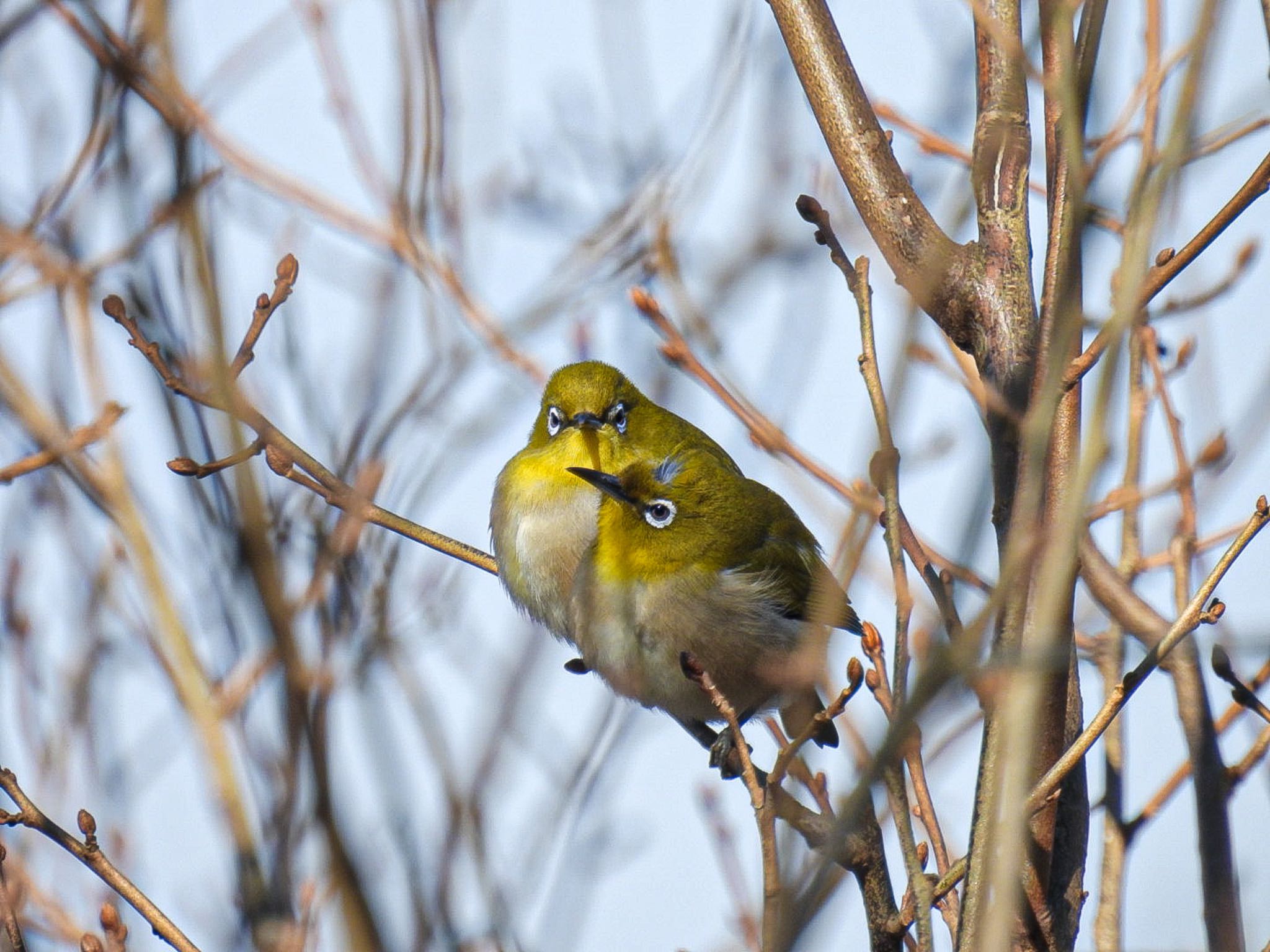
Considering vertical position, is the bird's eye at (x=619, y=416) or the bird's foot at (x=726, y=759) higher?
the bird's eye at (x=619, y=416)

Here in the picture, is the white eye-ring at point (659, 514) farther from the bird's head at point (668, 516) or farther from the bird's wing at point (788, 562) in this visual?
the bird's wing at point (788, 562)

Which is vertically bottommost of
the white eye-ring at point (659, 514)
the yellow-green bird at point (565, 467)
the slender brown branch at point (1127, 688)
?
the slender brown branch at point (1127, 688)

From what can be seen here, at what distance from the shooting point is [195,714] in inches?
67.6

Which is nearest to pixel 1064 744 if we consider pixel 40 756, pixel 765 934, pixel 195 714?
pixel 765 934

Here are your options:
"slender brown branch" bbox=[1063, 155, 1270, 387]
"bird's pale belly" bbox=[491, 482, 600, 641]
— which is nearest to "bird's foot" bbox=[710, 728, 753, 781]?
"bird's pale belly" bbox=[491, 482, 600, 641]

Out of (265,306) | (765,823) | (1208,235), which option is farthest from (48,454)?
(1208,235)

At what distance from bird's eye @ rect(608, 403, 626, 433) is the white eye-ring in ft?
3.26

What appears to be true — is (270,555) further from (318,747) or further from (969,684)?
(969,684)

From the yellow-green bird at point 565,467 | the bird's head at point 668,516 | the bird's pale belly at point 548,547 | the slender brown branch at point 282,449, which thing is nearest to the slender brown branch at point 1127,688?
the slender brown branch at point 282,449

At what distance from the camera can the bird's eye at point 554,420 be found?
5551 mm

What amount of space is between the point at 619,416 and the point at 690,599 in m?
1.31

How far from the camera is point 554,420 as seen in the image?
559cm

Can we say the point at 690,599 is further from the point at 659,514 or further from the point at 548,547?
the point at 548,547

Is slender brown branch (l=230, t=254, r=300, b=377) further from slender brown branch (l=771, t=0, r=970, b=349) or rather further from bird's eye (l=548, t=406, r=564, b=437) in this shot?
bird's eye (l=548, t=406, r=564, b=437)
